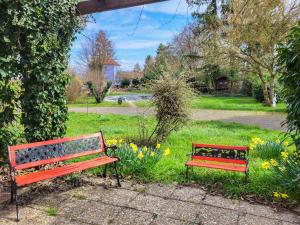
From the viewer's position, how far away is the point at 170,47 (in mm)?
43750

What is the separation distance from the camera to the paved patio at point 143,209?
384cm

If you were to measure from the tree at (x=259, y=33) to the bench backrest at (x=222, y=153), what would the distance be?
12525 mm

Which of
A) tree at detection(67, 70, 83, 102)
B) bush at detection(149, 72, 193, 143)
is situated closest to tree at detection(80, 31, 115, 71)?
tree at detection(67, 70, 83, 102)

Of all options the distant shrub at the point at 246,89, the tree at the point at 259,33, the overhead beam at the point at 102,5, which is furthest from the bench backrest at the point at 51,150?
the distant shrub at the point at 246,89

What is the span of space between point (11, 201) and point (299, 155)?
4.22 meters

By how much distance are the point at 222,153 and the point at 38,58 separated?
3.58 meters

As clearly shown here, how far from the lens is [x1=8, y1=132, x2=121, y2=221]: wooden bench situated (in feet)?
13.6

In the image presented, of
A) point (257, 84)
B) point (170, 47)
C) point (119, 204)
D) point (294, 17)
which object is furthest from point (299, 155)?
point (170, 47)

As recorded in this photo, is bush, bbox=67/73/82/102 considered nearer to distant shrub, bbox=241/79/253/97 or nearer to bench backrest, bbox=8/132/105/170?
distant shrub, bbox=241/79/253/97

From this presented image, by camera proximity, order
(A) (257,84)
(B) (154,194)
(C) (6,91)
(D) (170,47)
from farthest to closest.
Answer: (D) (170,47), (A) (257,84), (C) (6,91), (B) (154,194)

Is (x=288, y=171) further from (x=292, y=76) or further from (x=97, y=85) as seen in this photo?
(x=97, y=85)

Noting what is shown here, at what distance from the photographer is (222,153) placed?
5207 millimetres

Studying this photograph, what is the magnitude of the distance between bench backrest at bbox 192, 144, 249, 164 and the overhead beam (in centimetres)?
271

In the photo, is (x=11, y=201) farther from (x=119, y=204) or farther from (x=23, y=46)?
(x=23, y=46)
